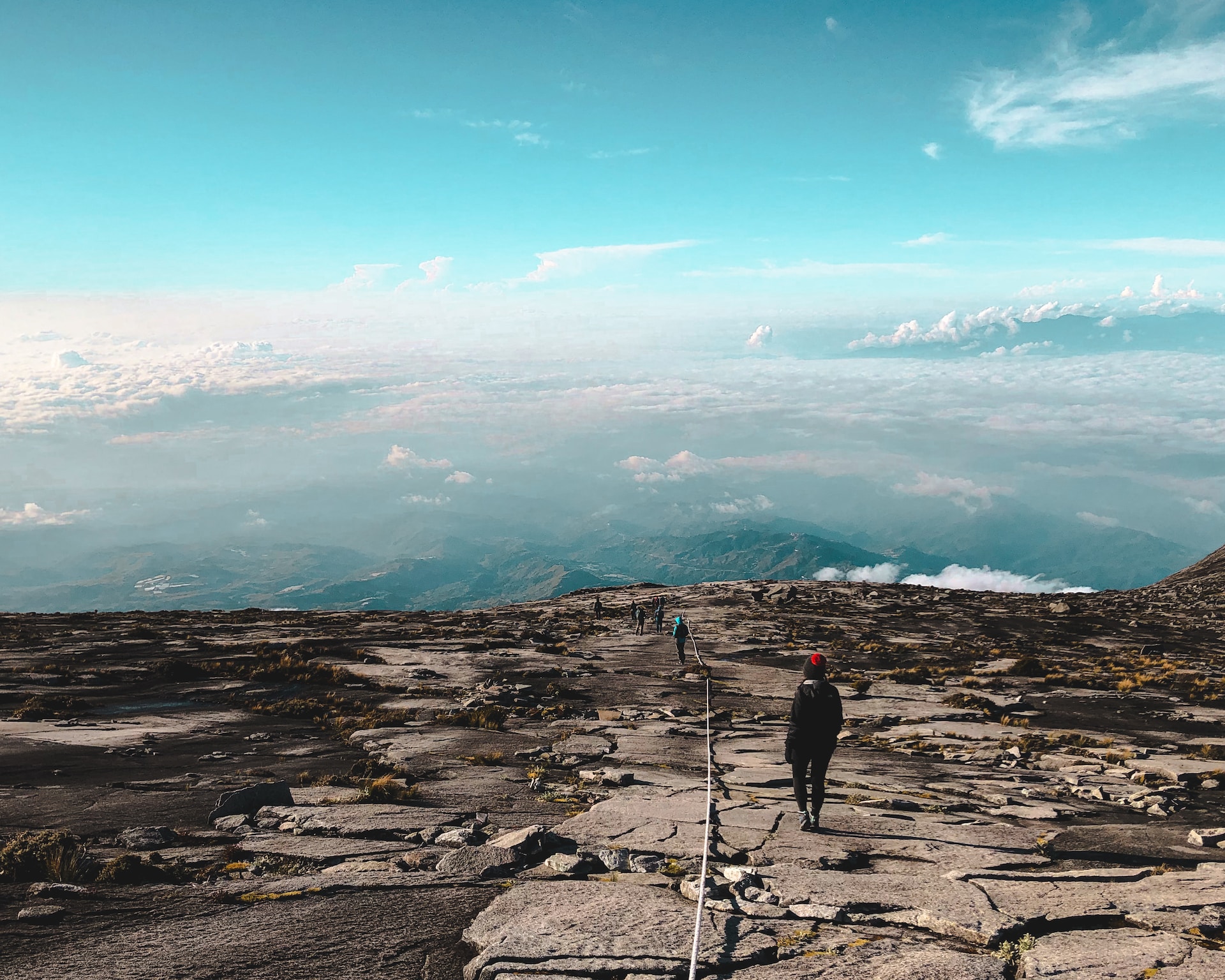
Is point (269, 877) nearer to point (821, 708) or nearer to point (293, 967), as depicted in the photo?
point (293, 967)

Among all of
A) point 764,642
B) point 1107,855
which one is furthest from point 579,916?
point 764,642

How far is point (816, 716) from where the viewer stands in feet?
40.8

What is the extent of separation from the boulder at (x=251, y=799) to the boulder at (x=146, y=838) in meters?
1.08

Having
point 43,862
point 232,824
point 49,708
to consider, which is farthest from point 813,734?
point 49,708

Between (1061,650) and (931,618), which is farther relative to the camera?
(931,618)

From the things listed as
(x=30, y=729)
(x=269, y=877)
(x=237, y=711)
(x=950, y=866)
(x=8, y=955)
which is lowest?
(x=237, y=711)

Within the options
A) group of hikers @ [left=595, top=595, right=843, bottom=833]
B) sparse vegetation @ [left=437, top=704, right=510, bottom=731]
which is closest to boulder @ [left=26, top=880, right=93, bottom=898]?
group of hikers @ [left=595, top=595, right=843, bottom=833]

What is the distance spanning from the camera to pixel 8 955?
6.45 metres

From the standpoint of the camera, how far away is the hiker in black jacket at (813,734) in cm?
1218

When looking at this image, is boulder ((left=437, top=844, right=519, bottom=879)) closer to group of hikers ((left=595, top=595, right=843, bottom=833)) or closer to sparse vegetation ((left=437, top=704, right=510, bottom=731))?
group of hikers ((left=595, top=595, right=843, bottom=833))

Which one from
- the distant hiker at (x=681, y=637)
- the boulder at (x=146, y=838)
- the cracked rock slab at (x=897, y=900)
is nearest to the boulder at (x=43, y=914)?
the boulder at (x=146, y=838)

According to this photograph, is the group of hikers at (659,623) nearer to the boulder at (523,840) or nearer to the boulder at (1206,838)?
the boulder at (1206,838)

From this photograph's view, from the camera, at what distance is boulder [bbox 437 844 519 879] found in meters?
8.93

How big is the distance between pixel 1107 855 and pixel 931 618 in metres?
55.2
